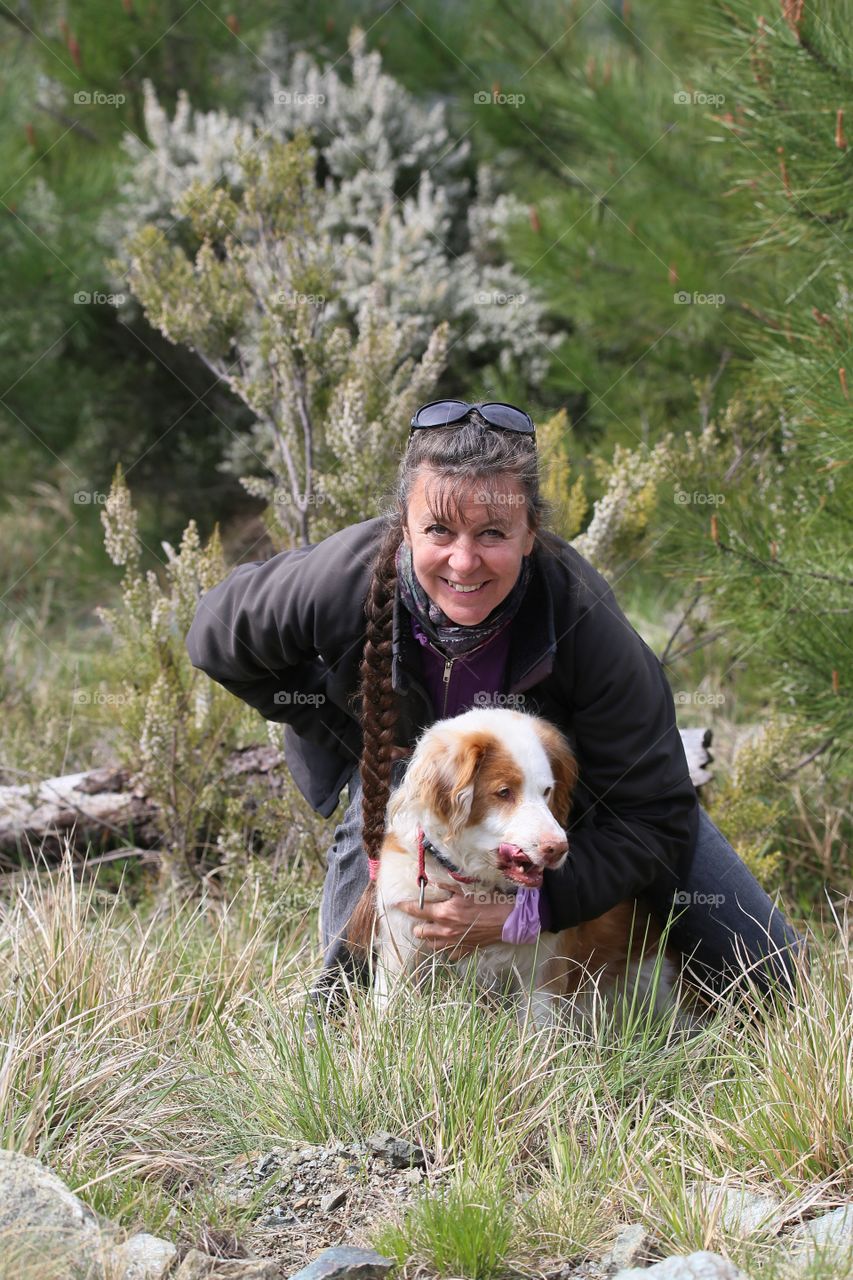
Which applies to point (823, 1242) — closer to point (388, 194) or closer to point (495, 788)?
point (495, 788)

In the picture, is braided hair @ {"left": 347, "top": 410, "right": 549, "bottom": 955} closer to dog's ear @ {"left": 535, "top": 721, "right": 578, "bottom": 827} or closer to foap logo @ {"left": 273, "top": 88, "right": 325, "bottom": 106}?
dog's ear @ {"left": 535, "top": 721, "right": 578, "bottom": 827}

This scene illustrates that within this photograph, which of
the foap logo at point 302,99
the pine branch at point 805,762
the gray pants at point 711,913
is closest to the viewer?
the gray pants at point 711,913

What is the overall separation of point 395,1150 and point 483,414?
1628 millimetres

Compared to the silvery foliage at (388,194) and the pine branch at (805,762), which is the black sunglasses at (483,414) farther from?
the silvery foliage at (388,194)

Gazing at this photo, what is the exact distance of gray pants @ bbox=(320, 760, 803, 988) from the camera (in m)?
3.43

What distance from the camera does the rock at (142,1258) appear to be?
2252mm

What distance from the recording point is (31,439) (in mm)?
7824

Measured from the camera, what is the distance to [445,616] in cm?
304

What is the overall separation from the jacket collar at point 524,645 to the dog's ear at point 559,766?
145mm

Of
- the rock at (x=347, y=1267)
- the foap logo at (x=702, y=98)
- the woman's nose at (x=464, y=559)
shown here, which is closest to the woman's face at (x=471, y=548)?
the woman's nose at (x=464, y=559)

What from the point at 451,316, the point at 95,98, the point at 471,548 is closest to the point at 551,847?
the point at 471,548

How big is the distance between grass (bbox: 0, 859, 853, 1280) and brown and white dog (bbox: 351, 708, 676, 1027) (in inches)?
4.5

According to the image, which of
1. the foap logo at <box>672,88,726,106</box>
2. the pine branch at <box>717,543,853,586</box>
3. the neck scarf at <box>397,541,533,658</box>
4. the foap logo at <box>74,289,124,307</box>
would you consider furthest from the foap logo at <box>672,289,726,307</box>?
the neck scarf at <box>397,541,533,658</box>

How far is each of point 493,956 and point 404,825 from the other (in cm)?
41
